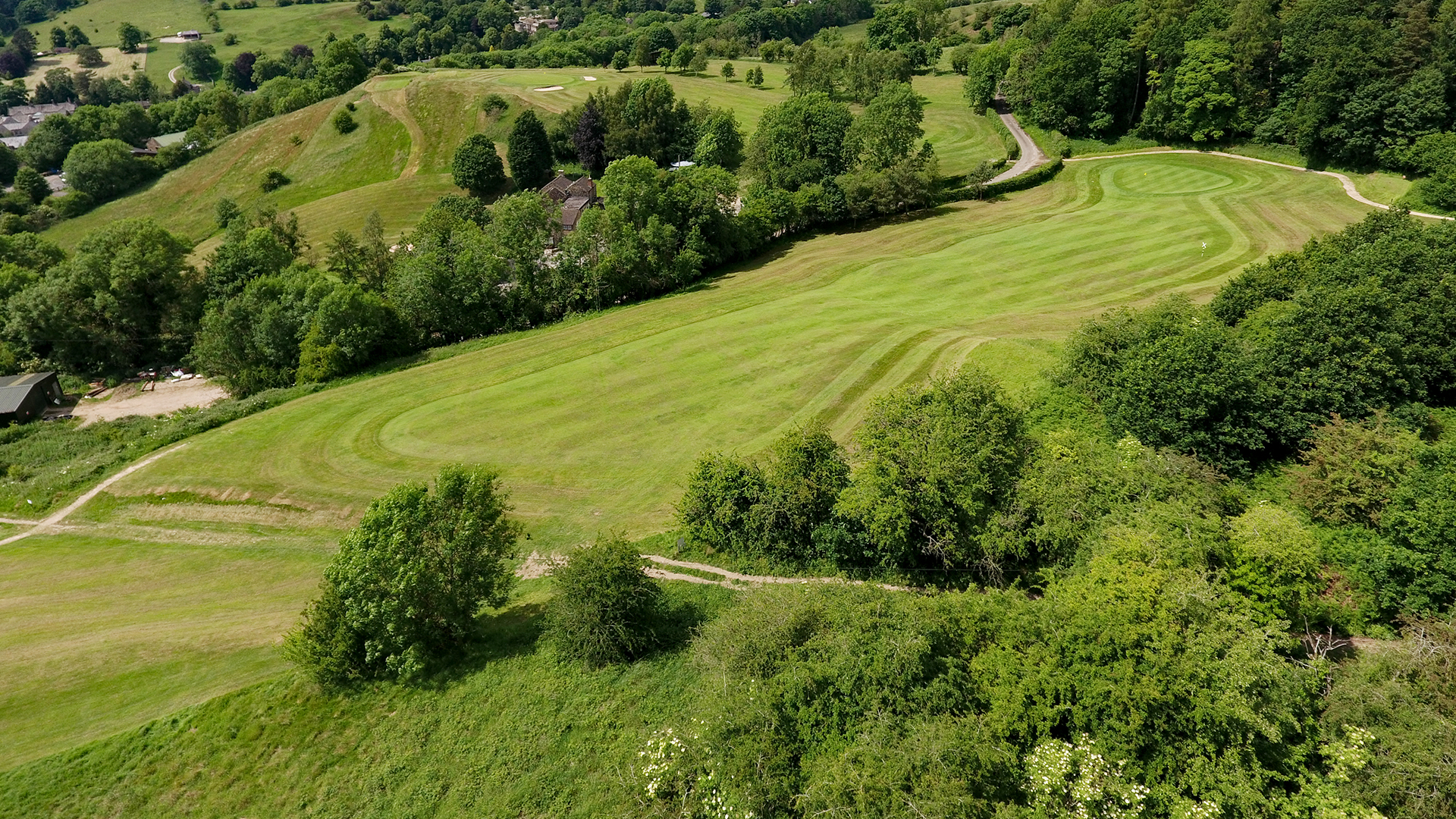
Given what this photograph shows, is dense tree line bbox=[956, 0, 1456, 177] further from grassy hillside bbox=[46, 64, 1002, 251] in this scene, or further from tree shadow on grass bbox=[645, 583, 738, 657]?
tree shadow on grass bbox=[645, 583, 738, 657]

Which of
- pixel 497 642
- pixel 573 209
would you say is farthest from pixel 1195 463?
pixel 573 209

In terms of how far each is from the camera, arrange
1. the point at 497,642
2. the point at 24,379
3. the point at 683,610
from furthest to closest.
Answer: the point at 24,379
the point at 683,610
the point at 497,642

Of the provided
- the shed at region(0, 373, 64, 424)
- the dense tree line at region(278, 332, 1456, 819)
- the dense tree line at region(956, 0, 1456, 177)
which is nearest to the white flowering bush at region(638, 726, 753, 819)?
the dense tree line at region(278, 332, 1456, 819)

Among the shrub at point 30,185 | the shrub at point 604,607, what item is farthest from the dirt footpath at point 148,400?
the shrub at point 30,185

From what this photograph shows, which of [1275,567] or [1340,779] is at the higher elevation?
[1275,567]

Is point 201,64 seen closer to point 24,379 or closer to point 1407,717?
point 24,379

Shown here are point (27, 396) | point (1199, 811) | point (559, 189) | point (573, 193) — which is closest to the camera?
point (1199, 811)

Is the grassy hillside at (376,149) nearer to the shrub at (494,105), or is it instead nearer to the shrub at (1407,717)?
the shrub at (494,105)
